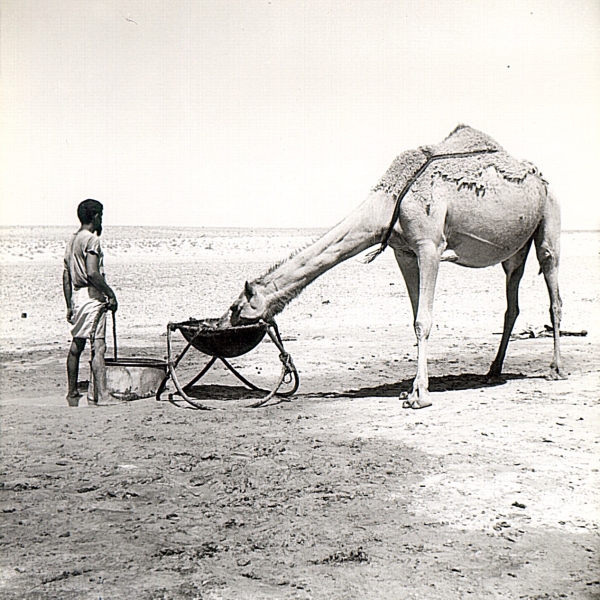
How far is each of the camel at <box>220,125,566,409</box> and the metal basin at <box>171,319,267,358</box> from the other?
17cm

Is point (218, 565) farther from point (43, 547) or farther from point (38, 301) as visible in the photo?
point (38, 301)

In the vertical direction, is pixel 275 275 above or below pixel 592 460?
above

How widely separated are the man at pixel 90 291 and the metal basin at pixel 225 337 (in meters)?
0.90

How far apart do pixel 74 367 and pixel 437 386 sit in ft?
12.9

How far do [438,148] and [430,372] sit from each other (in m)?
2.89

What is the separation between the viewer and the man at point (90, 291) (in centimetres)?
765

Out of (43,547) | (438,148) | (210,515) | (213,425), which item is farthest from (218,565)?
(438,148)

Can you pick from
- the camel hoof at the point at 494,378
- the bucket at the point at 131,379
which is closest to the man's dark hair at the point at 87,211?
the bucket at the point at 131,379

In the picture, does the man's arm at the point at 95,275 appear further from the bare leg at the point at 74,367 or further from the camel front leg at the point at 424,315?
the camel front leg at the point at 424,315

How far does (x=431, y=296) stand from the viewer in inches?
297

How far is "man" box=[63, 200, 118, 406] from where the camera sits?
765cm

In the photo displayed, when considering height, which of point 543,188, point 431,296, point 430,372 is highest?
point 543,188

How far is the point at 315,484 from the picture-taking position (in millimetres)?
5203

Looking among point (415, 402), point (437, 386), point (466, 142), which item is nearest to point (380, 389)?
point (437, 386)
